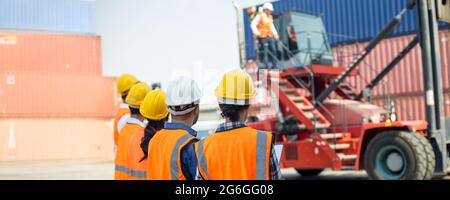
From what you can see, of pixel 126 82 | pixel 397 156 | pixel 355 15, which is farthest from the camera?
pixel 355 15

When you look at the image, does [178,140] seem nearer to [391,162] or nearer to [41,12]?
[41,12]

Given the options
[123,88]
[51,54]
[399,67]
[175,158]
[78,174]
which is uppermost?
[51,54]

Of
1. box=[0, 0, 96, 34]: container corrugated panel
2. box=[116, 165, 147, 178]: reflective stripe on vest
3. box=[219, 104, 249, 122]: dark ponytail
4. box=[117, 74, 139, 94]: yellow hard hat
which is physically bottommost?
box=[116, 165, 147, 178]: reflective stripe on vest

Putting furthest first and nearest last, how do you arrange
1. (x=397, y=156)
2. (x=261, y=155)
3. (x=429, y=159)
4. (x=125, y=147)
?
(x=397, y=156) → (x=429, y=159) → (x=125, y=147) → (x=261, y=155)

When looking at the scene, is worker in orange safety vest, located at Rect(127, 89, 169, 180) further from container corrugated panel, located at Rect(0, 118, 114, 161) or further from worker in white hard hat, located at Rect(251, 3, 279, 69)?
container corrugated panel, located at Rect(0, 118, 114, 161)

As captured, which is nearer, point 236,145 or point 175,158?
point 236,145

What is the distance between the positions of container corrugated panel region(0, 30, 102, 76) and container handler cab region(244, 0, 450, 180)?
52.9 ft

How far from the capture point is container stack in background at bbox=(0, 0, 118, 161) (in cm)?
2386

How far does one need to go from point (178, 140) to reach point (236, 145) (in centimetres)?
42

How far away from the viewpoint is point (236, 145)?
7.31 ft

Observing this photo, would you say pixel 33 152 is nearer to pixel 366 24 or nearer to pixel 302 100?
pixel 366 24

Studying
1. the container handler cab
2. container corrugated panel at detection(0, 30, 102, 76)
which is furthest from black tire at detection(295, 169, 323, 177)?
container corrugated panel at detection(0, 30, 102, 76)

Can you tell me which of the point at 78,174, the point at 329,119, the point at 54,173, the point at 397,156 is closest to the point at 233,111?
the point at 397,156
